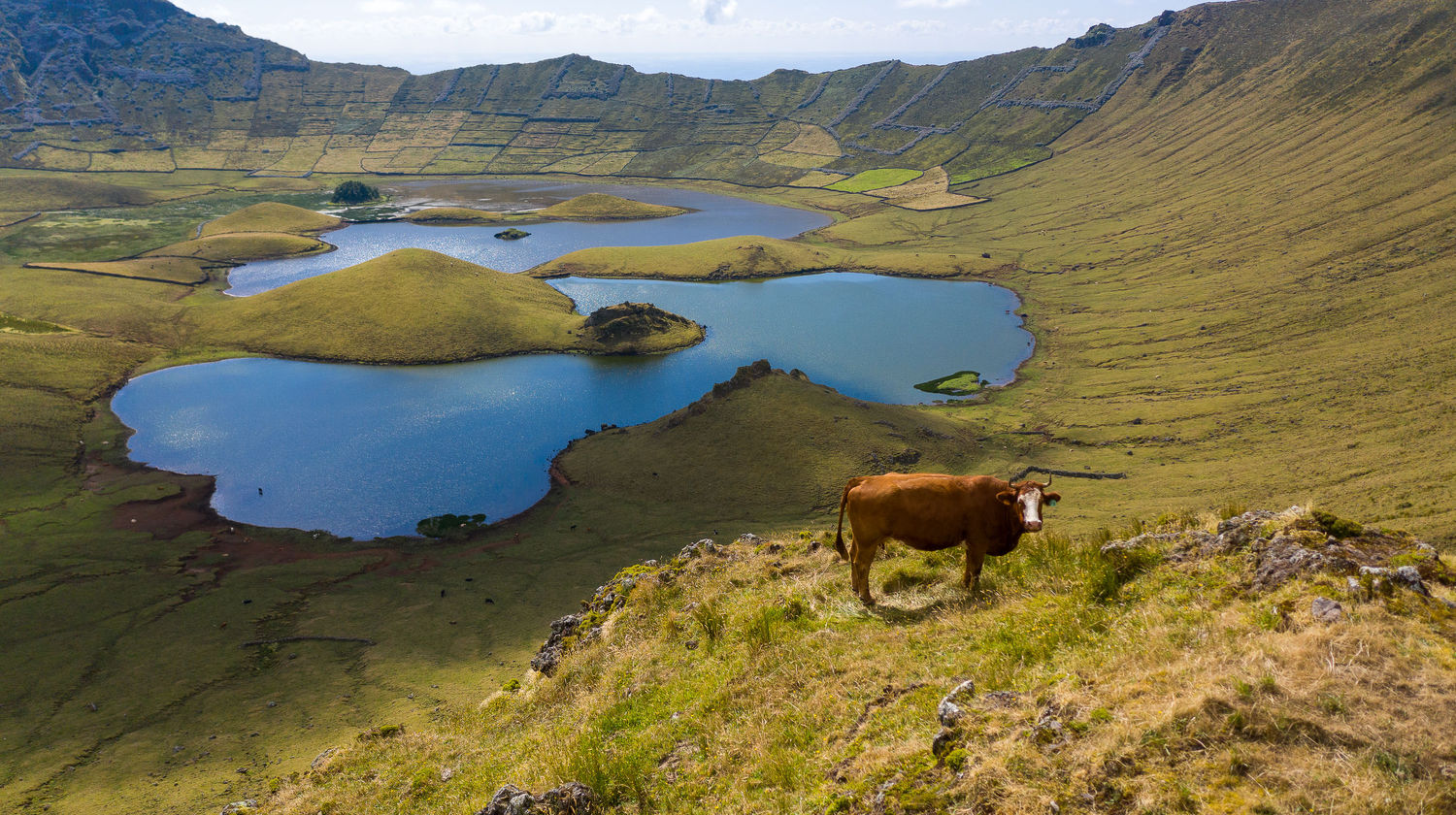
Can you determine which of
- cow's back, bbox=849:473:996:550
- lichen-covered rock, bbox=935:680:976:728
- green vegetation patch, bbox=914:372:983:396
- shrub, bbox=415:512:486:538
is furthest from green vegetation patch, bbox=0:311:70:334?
lichen-covered rock, bbox=935:680:976:728

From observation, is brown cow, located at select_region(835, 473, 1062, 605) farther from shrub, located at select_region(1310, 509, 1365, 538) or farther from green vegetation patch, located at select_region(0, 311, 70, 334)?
green vegetation patch, located at select_region(0, 311, 70, 334)

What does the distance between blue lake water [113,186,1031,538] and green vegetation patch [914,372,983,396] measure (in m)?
3.63

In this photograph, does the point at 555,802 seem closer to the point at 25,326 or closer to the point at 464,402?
the point at 464,402

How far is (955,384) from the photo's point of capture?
120188mm

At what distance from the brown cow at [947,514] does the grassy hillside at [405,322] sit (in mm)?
121218

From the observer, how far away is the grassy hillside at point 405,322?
438ft

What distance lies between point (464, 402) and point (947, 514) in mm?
108362

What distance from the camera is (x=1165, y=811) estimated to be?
7.59m

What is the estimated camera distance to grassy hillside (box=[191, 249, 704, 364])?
13362 centimetres

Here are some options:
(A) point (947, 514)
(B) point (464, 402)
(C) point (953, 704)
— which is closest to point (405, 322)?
(B) point (464, 402)

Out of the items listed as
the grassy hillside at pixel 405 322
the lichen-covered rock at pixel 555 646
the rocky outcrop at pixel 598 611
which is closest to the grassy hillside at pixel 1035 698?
the lichen-covered rock at pixel 555 646

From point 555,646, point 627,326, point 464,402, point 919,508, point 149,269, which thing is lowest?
point 464,402

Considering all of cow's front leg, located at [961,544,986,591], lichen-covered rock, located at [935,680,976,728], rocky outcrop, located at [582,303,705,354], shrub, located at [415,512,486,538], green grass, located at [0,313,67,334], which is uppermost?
lichen-covered rock, located at [935,680,976,728]

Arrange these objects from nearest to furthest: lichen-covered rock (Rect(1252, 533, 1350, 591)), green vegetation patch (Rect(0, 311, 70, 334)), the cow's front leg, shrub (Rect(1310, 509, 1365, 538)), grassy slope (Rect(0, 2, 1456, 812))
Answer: lichen-covered rock (Rect(1252, 533, 1350, 591))
shrub (Rect(1310, 509, 1365, 538))
the cow's front leg
grassy slope (Rect(0, 2, 1456, 812))
green vegetation patch (Rect(0, 311, 70, 334))
